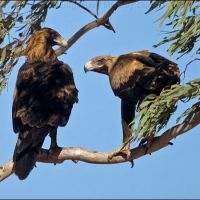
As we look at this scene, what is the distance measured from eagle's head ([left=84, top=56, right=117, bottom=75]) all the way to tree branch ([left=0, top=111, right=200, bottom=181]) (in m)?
1.63

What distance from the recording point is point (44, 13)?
6715 millimetres

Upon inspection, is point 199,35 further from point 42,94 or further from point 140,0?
point 42,94

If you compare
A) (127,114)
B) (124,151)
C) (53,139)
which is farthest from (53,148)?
(127,114)

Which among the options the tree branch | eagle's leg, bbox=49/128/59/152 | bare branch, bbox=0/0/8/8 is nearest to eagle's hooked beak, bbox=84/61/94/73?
eagle's leg, bbox=49/128/59/152

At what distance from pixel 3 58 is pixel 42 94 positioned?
1.75 feet

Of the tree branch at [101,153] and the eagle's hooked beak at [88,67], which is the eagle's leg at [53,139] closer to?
the tree branch at [101,153]

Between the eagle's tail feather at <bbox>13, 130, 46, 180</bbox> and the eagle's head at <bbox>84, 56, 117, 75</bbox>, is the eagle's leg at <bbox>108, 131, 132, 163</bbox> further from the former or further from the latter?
the eagle's head at <bbox>84, 56, 117, 75</bbox>

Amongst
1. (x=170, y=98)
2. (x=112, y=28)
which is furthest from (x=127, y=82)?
(x=170, y=98)

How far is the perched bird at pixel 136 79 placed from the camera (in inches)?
240

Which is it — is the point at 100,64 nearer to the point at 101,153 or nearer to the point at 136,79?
the point at 136,79

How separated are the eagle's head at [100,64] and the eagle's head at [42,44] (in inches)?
17.6

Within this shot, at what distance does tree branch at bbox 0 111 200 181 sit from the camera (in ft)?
17.7

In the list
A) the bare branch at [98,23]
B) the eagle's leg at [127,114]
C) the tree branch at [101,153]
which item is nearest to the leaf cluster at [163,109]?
the tree branch at [101,153]

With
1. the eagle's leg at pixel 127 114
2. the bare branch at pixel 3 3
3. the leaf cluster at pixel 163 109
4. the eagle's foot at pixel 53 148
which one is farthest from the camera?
the eagle's leg at pixel 127 114
